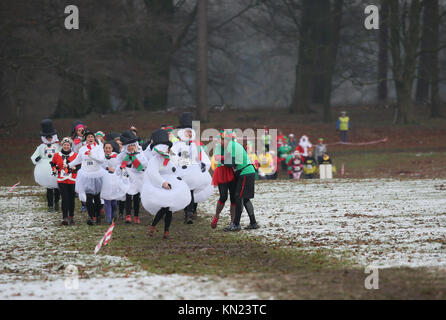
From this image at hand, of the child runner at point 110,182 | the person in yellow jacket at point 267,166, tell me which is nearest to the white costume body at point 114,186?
the child runner at point 110,182

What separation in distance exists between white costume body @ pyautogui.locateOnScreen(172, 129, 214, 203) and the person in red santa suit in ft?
7.17

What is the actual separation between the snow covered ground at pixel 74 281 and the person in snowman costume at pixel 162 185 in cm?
170

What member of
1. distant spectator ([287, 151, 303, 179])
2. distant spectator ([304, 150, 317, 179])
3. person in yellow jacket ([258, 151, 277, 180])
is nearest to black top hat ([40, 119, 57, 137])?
person in yellow jacket ([258, 151, 277, 180])

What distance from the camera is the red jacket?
48.3 feet

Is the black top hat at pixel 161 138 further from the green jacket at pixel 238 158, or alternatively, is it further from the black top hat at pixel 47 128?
the black top hat at pixel 47 128

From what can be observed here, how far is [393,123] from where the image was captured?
44.4 meters

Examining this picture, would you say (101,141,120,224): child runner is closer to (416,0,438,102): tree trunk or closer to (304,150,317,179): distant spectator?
(304,150,317,179): distant spectator

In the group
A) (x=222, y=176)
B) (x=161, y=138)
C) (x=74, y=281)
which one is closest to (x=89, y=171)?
(x=161, y=138)

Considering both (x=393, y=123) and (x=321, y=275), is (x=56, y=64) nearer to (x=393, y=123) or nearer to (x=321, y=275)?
(x=393, y=123)

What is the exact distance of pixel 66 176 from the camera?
1479 cm

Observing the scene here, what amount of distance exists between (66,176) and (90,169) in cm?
51

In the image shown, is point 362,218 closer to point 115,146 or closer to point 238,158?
point 238,158

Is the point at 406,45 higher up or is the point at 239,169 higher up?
the point at 406,45

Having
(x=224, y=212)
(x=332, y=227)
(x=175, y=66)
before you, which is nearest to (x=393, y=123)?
(x=175, y=66)
